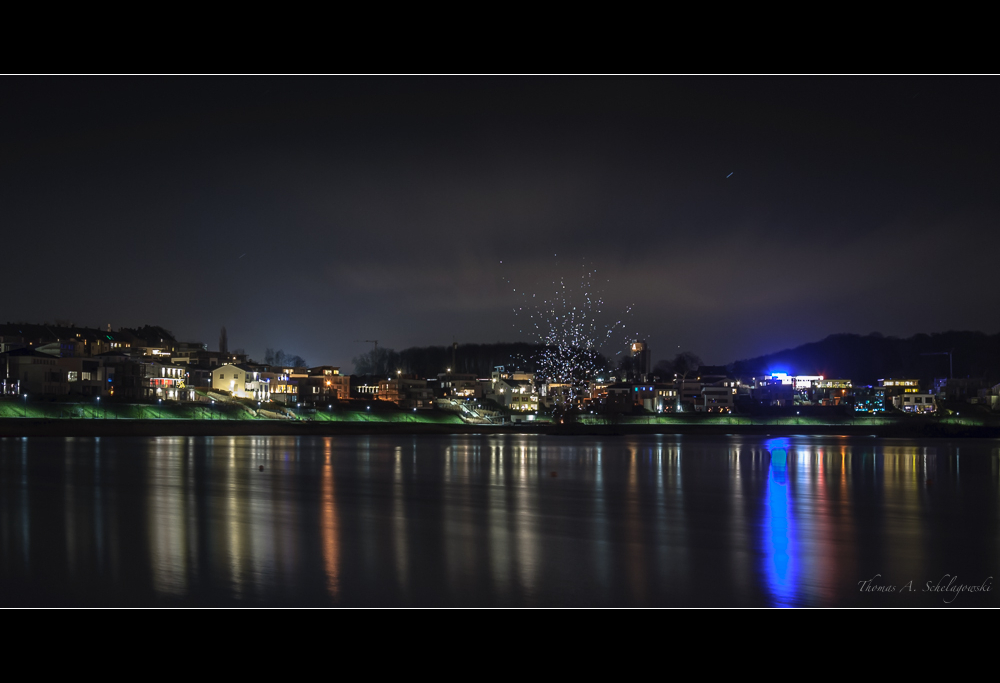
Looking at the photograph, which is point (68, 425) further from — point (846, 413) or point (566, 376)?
point (566, 376)

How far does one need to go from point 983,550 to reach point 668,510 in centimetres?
592

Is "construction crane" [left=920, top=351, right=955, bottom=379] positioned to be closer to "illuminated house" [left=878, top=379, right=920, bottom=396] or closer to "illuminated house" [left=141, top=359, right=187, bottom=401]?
"illuminated house" [left=878, top=379, right=920, bottom=396]

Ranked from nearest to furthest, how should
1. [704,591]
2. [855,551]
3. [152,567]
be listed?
[704,591] → [152,567] → [855,551]

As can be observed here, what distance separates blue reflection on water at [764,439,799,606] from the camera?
900 cm

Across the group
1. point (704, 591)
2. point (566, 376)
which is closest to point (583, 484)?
point (704, 591)

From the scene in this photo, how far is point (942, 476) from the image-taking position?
24391mm

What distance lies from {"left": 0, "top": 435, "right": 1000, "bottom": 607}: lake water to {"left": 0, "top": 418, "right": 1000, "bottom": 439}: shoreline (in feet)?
96.2

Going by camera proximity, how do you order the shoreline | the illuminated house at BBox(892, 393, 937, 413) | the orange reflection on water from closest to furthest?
1. the orange reflection on water
2. the shoreline
3. the illuminated house at BBox(892, 393, 937, 413)

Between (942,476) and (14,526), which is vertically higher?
(14,526)

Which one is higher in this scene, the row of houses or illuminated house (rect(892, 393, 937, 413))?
the row of houses

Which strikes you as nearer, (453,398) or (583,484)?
(583,484)
